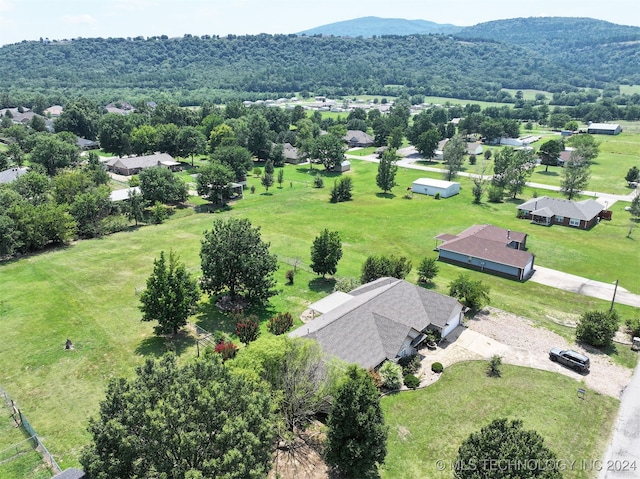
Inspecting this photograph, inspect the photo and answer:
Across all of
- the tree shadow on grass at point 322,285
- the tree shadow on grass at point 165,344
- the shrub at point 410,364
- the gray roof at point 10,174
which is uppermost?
the gray roof at point 10,174

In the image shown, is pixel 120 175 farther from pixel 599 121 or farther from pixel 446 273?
pixel 599 121

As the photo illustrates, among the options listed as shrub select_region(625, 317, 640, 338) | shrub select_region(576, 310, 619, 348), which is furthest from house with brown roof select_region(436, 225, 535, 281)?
shrub select_region(576, 310, 619, 348)

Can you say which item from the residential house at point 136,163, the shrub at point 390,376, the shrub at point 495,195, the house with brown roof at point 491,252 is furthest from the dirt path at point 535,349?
the residential house at point 136,163

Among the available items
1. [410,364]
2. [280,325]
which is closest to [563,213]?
[410,364]

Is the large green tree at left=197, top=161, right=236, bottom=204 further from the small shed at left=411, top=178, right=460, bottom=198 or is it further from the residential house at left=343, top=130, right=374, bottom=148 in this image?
the residential house at left=343, top=130, right=374, bottom=148

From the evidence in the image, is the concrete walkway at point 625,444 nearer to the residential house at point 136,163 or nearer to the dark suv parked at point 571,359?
the dark suv parked at point 571,359

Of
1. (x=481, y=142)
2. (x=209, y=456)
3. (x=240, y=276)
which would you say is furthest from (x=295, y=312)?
(x=481, y=142)

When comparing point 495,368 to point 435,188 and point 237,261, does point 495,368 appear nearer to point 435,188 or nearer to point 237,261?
point 237,261
